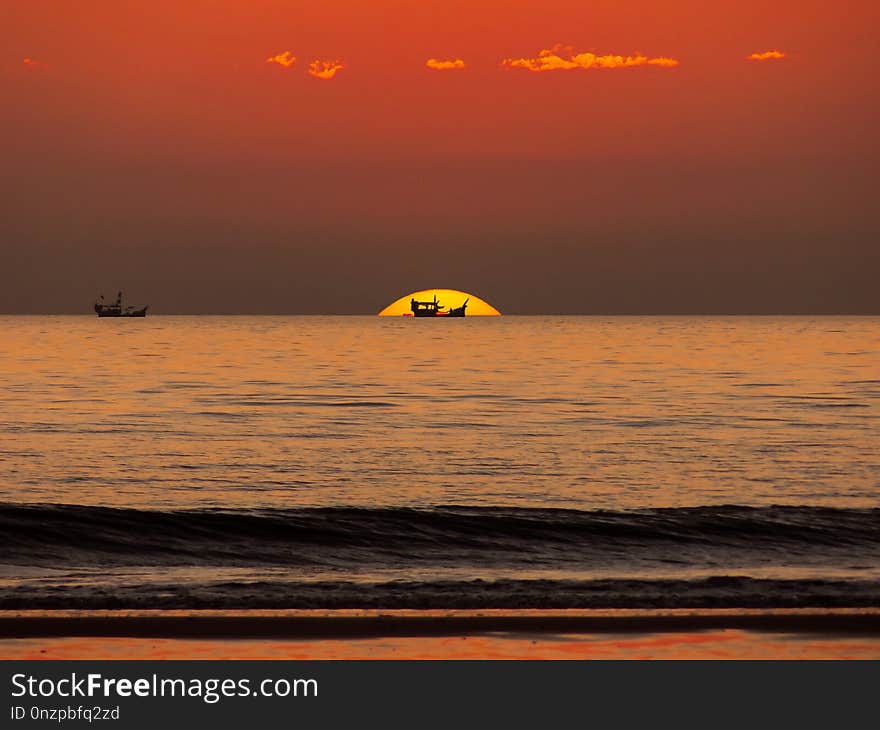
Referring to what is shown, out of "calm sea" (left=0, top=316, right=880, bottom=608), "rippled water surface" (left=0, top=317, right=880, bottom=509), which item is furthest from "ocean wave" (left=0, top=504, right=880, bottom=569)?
"rippled water surface" (left=0, top=317, right=880, bottom=509)

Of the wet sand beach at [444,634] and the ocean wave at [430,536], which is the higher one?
the wet sand beach at [444,634]

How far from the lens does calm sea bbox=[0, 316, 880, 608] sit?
1755cm

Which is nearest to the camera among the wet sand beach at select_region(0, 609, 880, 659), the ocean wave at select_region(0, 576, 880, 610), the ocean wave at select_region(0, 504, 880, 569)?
the wet sand beach at select_region(0, 609, 880, 659)

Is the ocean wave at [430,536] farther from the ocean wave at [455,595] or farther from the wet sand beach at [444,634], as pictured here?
the wet sand beach at [444,634]

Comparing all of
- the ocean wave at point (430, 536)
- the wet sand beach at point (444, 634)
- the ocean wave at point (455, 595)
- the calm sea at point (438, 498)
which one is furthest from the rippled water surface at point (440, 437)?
the wet sand beach at point (444, 634)

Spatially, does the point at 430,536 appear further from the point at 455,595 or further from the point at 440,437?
the point at 440,437

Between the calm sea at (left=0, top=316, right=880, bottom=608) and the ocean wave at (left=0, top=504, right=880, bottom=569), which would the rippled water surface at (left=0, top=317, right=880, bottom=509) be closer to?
the calm sea at (left=0, top=316, right=880, bottom=608)

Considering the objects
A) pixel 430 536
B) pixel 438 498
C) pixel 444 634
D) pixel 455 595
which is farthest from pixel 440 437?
pixel 444 634

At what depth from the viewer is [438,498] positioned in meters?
27.6

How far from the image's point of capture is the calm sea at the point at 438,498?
17547 millimetres

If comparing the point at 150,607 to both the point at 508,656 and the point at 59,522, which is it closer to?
the point at 508,656
